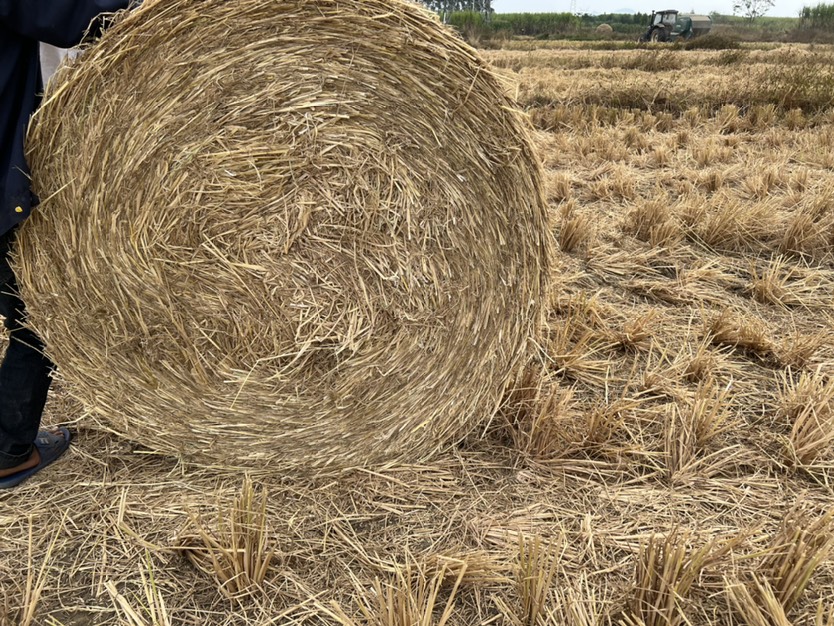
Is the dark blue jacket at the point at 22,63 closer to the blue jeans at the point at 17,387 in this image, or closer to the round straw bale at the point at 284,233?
the round straw bale at the point at 284,233

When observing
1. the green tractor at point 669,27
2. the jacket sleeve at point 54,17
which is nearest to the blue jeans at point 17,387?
the jacket sleeve at point 54,17

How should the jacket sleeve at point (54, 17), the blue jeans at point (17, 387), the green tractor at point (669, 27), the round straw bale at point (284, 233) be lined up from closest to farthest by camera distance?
the jacket sleeve at point (54, 17) → the round straw bale at point (284, 233) → the blue jeans at point (17, 387) → the green tractor at point (669, 27)

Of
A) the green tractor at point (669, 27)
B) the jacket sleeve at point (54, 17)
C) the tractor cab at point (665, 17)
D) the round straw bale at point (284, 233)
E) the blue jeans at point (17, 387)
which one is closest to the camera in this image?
the jacket sleeve at point (54, 17)

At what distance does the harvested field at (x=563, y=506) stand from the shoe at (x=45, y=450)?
54 millimetres

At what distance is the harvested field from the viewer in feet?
5.72

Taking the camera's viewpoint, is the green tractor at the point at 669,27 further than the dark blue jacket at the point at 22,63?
Yes

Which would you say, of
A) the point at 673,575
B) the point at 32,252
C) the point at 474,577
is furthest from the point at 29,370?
the point at 673,575

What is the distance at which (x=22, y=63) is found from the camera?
1.92 meters

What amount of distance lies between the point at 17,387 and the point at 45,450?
1.03 feet

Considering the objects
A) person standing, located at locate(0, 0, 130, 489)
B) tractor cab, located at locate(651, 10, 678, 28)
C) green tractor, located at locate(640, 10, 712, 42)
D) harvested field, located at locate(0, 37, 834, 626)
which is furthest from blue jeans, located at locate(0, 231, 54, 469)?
tractor cab, located at locate(651, 10, 678, 28)

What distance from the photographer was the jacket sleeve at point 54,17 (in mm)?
1715

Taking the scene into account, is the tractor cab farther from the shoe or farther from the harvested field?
the shoe

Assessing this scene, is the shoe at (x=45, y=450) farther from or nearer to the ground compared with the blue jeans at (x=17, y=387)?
nearer to the ground

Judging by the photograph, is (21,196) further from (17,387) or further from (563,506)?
(563,506)
